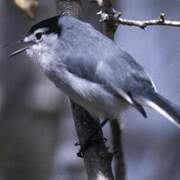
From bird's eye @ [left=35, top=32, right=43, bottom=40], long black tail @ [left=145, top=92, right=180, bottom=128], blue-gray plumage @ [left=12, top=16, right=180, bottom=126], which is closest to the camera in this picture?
long black tail @ [left=145, top=92, right=180, bottom=128]

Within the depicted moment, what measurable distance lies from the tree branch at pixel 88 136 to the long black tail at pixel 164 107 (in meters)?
0.23

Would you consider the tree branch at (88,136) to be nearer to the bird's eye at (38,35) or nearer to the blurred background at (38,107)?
the bird's eye at (38,35)

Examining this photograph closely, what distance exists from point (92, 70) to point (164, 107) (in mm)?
286

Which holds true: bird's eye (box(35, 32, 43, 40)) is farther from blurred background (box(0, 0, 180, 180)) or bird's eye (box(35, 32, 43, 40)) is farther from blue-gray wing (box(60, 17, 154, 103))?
blurred background (box(0, 0, 180, 180))

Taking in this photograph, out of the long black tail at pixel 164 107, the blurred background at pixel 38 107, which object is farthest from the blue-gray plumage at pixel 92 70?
the blurred background at pixel 38 107

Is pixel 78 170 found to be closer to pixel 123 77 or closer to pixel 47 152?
pixel 47 152

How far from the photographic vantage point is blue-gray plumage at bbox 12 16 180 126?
2449mm

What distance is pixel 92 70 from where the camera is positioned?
246 centimetres

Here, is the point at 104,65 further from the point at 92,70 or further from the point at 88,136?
the point at 88,136

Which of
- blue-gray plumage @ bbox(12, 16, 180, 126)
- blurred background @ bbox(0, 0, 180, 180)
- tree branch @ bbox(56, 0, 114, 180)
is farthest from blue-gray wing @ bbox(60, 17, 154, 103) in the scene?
blurred background @ bbox(0, 0, 180, 180)

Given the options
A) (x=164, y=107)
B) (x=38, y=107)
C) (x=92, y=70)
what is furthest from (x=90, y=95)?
(x=38, y=107)

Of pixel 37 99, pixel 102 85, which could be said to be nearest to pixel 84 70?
pixel 102 85

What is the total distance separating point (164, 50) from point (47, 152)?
95cm

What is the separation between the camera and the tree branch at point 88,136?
2.37 m
